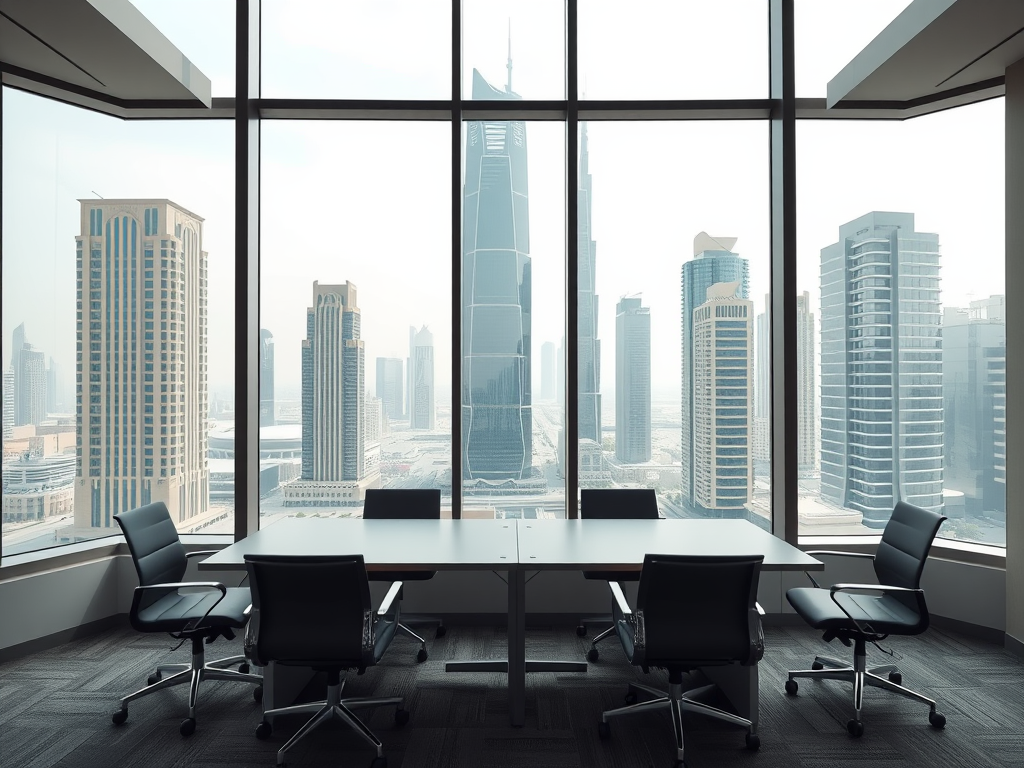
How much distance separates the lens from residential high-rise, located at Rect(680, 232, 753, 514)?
456 cm

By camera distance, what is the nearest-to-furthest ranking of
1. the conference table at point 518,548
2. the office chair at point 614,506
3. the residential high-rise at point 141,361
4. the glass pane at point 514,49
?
the conference table at point 518,548 → the office chair at point 614,506 → the residential high-rise at point 141,361 → the glass pane at point 514,49

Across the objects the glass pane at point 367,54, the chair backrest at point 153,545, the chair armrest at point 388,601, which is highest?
the glass pane at point 367,54

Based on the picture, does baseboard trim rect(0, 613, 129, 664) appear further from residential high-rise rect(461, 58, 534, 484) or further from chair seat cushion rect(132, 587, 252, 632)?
residential high-rise rect(461, 58, 534, 484)

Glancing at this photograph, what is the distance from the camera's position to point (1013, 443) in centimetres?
380

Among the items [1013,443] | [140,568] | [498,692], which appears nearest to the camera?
[140,568]

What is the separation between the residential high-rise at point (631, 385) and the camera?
4.56m

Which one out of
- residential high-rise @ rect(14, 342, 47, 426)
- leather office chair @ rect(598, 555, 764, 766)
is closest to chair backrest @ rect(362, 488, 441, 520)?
leather office chair @ rect(598, 555, 764, 766)

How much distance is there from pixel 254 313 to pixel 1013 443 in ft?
16.4

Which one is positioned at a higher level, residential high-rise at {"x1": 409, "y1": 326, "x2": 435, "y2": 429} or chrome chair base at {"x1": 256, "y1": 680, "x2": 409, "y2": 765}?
residential high-rise at {"x1": 409, "y1": 326, "x2": 435, "y2": 429}

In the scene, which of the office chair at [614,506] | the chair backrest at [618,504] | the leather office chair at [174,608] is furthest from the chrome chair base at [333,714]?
the chair backrest at [618,504]

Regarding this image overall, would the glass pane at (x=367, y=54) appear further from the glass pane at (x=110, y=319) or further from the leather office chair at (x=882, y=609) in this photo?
the leather office chair at (x=882, y=609)

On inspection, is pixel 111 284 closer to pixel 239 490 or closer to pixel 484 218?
pixel 239 490

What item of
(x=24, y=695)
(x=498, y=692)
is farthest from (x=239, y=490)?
(x=498, y=692)

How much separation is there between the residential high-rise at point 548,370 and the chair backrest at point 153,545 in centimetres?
249
